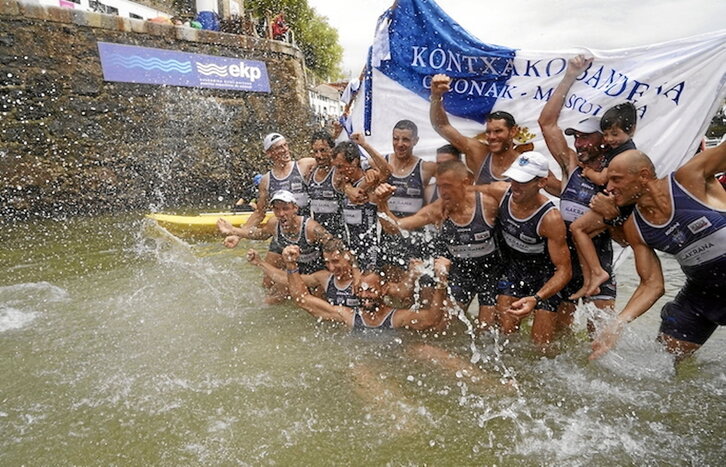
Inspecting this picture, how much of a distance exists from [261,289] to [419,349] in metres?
2.86

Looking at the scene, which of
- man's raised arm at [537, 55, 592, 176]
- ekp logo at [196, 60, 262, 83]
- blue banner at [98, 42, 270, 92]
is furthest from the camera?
ekp logo at [196, 60, 262, 83]

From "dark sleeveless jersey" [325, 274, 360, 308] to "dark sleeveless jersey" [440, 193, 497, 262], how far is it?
3.42ft

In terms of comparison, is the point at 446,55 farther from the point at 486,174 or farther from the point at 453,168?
the point at 453,168

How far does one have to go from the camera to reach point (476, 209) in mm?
3955

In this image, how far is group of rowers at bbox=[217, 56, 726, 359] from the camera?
125 inches

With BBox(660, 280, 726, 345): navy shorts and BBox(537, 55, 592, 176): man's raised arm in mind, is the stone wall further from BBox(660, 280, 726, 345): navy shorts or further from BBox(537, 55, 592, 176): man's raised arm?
BBox(660, 280, 726, 345): navy shorts

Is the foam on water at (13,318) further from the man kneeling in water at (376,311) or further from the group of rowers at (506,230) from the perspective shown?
the man kneeling in water at (376,311)

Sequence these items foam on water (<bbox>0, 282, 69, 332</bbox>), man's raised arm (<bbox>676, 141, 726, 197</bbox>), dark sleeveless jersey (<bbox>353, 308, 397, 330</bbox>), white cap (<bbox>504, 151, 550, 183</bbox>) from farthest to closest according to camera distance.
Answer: foam on water (<bbox>0, 282, 69, 332</bbox>) < dark sleeveless jersey (<bbox>353, 308, 397, 330</bbox>) < white cap (<bbox>504, 151, 550, 183</bbox>) < man's raised arm (<bbox>676, 141, 726, 197</bbox>)

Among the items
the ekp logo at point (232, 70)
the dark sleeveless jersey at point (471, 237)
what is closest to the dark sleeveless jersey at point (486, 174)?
the dark sleeveless jersey at point (471, 237)

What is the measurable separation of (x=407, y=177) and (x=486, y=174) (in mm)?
775

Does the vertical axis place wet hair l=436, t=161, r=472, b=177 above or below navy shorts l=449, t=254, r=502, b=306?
above

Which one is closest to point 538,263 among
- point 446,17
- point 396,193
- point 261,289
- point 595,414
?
point 595,414

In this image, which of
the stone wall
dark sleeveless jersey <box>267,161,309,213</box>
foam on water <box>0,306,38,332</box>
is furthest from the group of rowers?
the stone wall

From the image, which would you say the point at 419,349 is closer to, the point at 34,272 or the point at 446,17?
the point at 446,17
